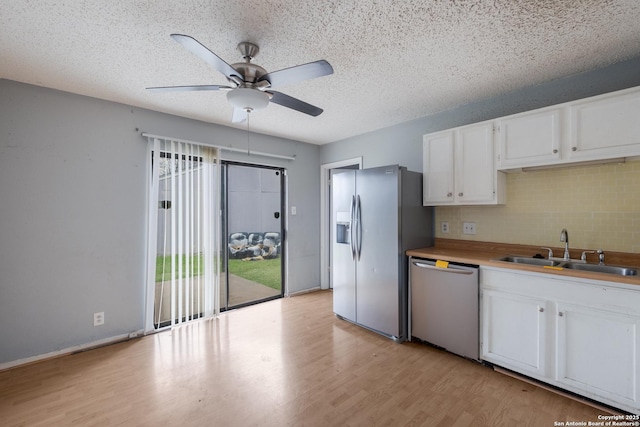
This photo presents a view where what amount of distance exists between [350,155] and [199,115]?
2142mm

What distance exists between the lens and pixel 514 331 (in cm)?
214

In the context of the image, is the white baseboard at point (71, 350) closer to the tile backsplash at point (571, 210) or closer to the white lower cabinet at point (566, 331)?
the white lower cabinet at point (566, 331)

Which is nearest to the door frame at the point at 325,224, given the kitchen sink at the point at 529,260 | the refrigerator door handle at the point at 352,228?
the refrigerator door handle at the point at 352,228

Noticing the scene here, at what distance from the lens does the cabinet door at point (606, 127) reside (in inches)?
72.9

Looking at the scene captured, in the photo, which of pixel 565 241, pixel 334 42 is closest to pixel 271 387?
pixel 334 42

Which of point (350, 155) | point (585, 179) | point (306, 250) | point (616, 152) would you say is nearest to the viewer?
point (616, 152)

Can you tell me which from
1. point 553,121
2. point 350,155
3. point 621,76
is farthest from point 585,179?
point 350,155

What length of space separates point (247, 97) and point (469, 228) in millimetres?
2546

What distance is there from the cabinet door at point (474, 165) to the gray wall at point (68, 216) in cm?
315

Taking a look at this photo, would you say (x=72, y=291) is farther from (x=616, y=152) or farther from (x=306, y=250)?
(x=616, y=152)

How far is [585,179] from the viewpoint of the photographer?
2264mm

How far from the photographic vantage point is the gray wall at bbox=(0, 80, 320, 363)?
92.3 inches

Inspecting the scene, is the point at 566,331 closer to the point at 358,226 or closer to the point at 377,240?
the point at 377,240

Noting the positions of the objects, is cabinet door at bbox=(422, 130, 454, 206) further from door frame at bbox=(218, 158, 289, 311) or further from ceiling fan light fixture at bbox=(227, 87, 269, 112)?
door frame at bbox=(218, 158, 289, 311)
